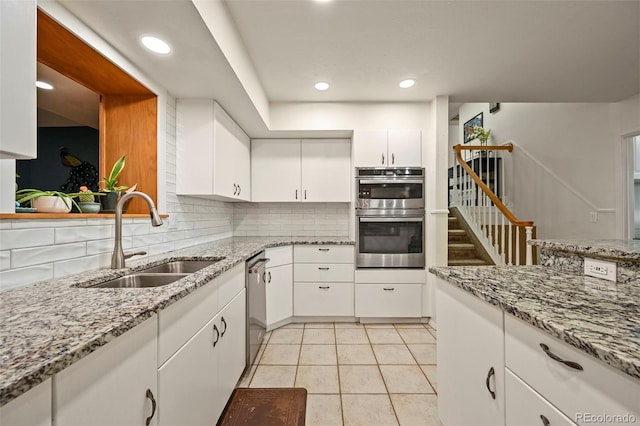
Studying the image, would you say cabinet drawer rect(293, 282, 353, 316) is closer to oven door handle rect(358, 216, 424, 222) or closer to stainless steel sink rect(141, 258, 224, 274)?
oven door handle rect(358, 216, 424, 222)

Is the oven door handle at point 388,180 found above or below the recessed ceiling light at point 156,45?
below

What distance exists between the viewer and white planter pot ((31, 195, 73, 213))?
1.28 meters

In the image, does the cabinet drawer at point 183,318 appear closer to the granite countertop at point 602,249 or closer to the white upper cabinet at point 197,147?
the white upper cabinet at point 197,147

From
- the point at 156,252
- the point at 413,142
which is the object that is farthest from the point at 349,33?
the point at 156,252

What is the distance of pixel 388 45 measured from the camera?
208 centimetres

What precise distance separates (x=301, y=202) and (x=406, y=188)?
1297 millimetres

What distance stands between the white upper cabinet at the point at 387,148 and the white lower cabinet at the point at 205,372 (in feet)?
6.40

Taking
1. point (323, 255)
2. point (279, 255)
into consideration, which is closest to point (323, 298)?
point (323, 255)

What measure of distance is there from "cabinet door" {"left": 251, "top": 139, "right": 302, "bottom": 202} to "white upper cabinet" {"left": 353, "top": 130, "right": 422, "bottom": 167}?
79 cm

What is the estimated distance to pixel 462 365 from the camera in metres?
1.23

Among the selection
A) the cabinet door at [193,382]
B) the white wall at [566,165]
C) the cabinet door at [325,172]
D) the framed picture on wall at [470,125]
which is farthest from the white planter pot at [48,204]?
the framed picture on wall at [470,125]

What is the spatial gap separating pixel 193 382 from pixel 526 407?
1247 mm

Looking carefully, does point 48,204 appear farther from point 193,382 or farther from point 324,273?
point 324,273

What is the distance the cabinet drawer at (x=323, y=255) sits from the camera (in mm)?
3068
